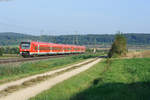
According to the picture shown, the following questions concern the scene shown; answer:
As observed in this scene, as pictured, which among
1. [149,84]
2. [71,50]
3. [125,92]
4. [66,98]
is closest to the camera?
[66,98]

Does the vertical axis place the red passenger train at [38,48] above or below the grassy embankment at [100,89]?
above

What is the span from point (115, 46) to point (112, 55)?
253cm

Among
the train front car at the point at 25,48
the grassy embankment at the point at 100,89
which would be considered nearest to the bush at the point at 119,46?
the train front car at the point at 25,48

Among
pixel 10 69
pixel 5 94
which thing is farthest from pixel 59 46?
pixel 5 94

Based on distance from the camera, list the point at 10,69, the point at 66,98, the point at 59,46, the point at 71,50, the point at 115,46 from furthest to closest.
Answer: the point at 71,50
the point at 59,46
the point at 115,46
the point at 10,69
the point at 66,98

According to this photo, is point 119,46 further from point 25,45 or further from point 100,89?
point 100,89

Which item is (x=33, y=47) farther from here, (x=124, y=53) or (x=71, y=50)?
(x=71, y=50)

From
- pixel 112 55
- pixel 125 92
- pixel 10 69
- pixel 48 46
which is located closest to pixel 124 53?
pixel 112 55

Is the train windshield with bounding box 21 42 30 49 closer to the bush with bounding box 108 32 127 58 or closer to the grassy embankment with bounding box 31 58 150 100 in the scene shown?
the bush with bounding box 108 32 127 58

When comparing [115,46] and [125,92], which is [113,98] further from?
[115,46]

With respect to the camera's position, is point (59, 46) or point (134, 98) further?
point (59, 46)

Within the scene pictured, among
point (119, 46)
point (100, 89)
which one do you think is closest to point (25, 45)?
point (119, 46)

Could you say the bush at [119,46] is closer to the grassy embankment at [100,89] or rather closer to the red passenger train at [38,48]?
the red passenger train at [38,48]

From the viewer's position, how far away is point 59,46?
2768 inches
